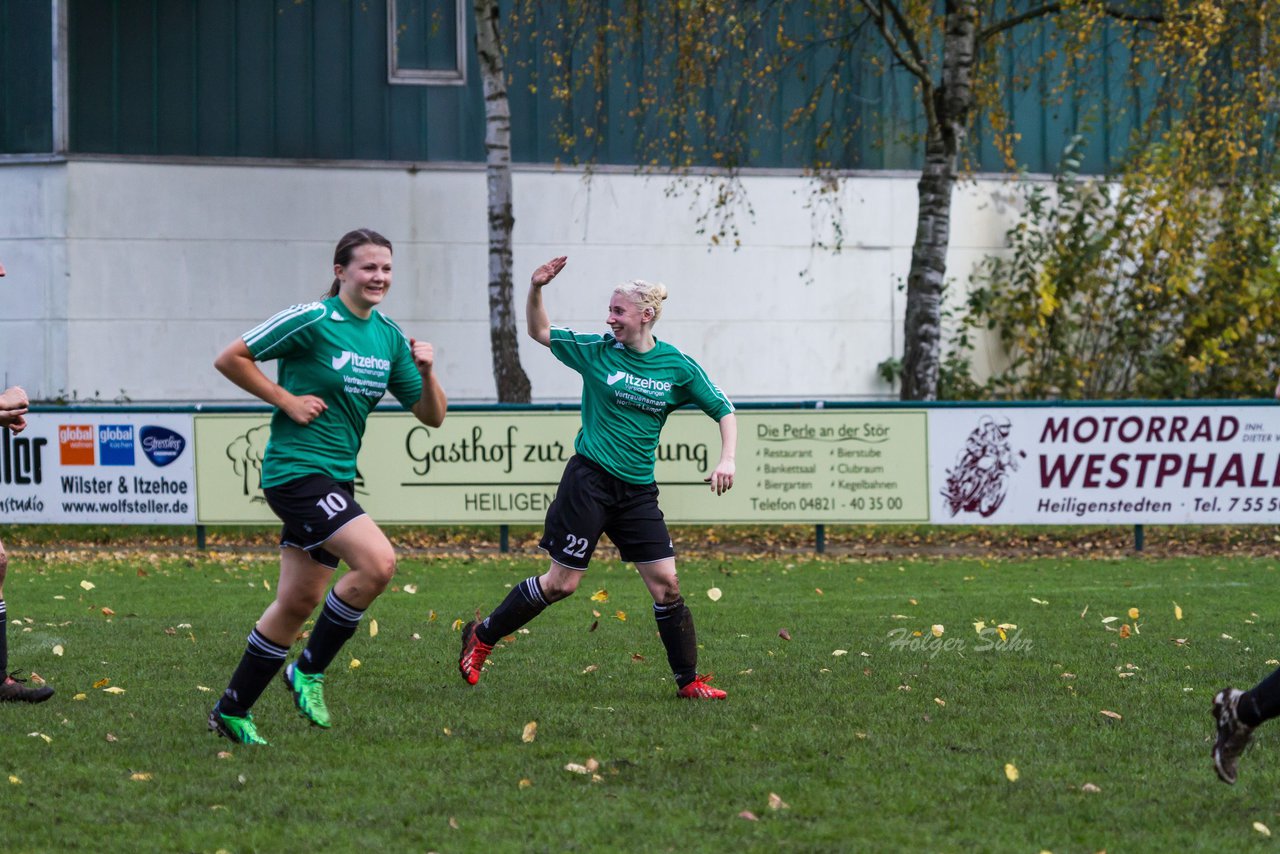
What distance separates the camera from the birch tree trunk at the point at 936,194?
17.2 metres

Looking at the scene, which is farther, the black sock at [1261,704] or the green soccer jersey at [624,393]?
the green soccer jersey at [624,393]

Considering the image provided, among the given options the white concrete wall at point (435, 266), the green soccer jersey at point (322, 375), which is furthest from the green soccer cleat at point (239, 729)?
the white concrete wall at point (435, 266)

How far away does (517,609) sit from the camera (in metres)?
7.58

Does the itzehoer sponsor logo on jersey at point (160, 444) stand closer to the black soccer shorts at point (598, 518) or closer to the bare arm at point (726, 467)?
the black soccer shorts at point (598, 518)

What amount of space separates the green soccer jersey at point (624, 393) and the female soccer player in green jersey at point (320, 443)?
1.28 m

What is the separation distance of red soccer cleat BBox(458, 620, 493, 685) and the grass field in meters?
0.14

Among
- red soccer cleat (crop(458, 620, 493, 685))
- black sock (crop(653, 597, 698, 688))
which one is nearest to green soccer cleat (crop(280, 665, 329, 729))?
red soccer cleat (crop(458, 620, 493, 685))

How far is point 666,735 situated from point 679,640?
100cm

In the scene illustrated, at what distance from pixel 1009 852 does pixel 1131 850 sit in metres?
0.37

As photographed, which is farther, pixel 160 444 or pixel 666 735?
pixel 160 444

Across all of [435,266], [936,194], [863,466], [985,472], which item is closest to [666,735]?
[863,466]

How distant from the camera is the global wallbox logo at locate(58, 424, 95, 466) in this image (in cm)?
1639

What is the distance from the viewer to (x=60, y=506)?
646 inches

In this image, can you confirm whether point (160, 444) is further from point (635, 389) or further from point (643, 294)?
point (643, 294)
